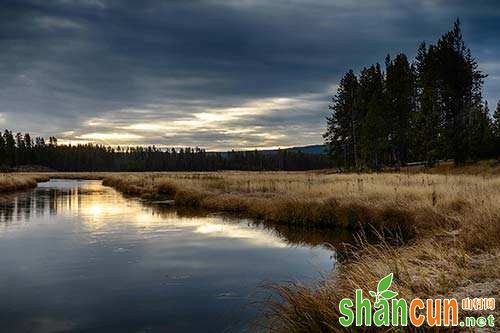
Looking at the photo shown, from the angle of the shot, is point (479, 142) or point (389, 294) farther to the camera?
point (479, 142)

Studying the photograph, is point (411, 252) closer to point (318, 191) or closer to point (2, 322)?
point (2, 322)

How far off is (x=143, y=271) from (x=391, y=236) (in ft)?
26.2

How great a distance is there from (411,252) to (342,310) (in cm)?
441

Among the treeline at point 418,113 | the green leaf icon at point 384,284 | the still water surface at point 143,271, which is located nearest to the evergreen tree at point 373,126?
the treeline at point 418,113

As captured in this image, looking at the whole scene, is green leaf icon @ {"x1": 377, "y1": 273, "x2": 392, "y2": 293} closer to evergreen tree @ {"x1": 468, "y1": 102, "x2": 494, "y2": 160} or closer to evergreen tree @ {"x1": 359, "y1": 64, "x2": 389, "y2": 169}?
evergreen tree @ {"x1": 468, "y1": 102, "x2": 494, "y2": 160}

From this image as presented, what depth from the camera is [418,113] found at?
46031 millimetres

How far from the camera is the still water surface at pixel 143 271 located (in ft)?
28.4

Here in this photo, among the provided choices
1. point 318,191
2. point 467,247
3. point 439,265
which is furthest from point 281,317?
point 318,191

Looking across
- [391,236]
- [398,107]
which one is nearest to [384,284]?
[391,236]

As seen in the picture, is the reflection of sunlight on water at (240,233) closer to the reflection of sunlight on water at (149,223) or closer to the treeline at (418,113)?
the reflection of sunlight on water at (149,223)

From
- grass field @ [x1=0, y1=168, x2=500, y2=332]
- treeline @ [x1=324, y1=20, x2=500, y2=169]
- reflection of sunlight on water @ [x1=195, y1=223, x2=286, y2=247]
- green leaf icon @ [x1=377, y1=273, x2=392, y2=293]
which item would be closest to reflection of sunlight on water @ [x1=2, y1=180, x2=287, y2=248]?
reflection of sunlight on water @ [x1=195, y1=223, x2=286, y2=247]

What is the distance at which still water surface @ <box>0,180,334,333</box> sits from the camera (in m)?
8.66

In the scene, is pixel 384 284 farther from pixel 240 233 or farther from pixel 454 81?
pixel 454 81

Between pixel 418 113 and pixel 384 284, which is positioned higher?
pixel 418 113
